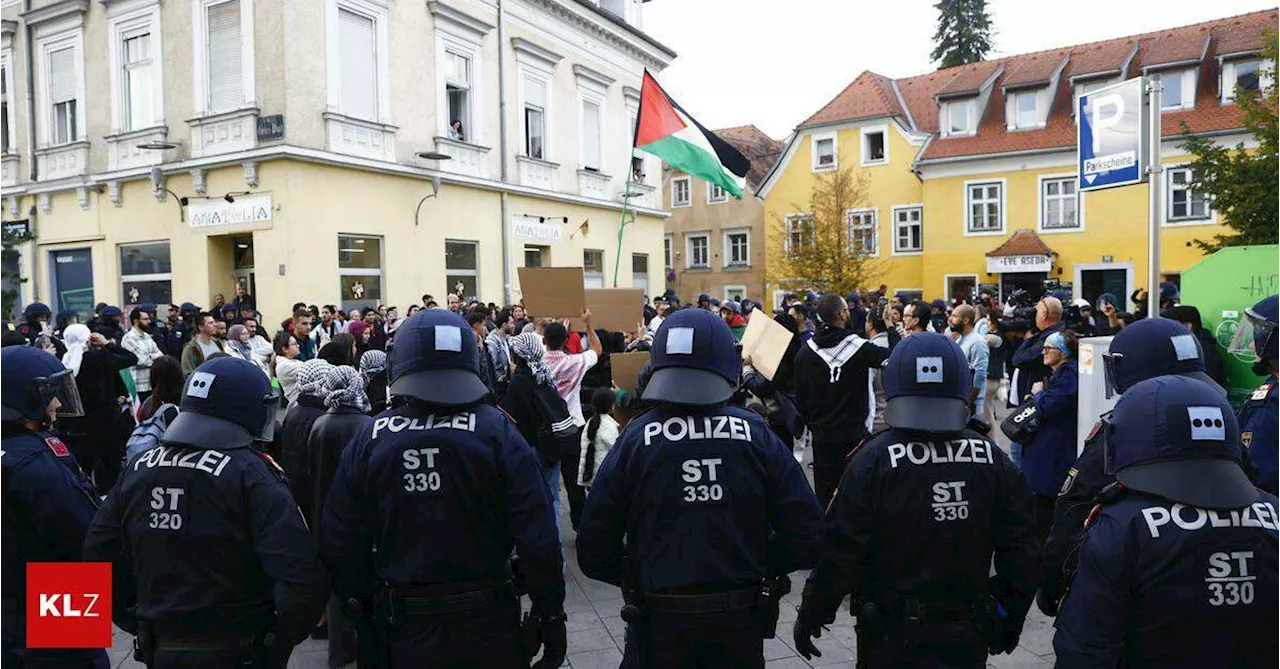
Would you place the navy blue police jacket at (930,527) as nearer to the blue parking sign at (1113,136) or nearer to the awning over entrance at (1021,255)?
the blue parking sign at (1113,136)

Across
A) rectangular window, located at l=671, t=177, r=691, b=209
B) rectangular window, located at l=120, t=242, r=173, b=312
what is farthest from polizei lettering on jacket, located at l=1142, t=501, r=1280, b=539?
rectangular window, located at l=671, t=177, r=691, b=209

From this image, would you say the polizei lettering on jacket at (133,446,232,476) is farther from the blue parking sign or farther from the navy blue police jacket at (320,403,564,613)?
the blue parking sign

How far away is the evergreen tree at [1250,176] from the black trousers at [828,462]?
10803 millimetres

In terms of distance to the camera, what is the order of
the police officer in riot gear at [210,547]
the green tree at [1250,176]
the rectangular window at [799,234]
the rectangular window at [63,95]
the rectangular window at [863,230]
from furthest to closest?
the rectangular window at [863,230]
the rectangular window at [799,234]
the rectangular window at [63,95]
the green tree at [1250,176]
the police officer in riot gear at [210,547]

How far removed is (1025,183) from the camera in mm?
30109

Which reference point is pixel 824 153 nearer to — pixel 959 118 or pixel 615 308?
pixel 959 118

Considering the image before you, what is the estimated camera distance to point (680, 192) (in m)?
40.9

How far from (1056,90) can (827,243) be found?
10041 millimetres

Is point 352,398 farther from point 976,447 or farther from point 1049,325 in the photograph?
point 1049,325

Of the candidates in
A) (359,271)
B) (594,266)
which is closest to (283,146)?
(359,271)

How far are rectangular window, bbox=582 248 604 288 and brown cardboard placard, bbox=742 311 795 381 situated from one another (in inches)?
689

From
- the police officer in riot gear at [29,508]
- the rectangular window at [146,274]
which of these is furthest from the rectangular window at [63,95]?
the police officer in riot gear at [29,508]

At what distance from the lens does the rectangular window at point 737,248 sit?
38500mm

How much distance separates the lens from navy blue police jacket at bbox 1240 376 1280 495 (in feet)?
11.9
